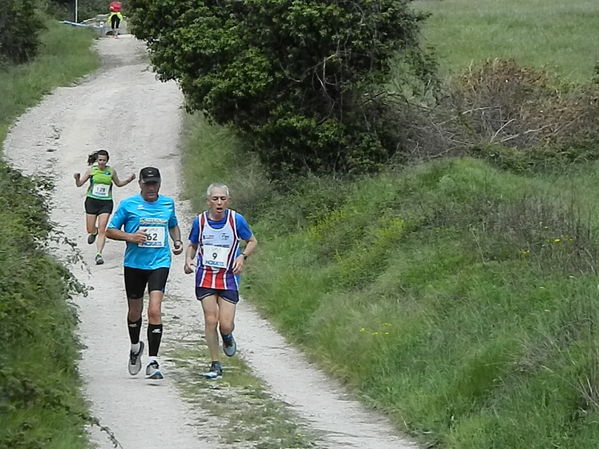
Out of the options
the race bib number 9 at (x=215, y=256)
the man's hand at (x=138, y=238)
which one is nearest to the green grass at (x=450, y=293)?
the race bib number 9 at (x=215, y=256)

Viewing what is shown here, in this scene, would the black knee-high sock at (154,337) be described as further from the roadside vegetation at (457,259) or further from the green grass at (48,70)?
the green grass at (48,70)

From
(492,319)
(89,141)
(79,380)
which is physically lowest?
(89,141)

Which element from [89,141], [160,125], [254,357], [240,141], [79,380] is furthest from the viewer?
[160,125]

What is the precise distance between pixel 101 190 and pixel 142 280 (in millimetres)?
6774

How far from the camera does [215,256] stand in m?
10.9

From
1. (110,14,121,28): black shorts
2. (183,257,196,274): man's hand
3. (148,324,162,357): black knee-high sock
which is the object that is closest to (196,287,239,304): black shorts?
(183,257,196,274): man's hand

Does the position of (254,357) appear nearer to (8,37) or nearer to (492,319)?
(492,319)

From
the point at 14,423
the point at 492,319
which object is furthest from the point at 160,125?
the point at 14,423

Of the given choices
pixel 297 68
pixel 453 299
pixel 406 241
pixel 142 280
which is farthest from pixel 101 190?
pixel 453 299

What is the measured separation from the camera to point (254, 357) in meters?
12.4

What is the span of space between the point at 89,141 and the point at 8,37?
1179cm

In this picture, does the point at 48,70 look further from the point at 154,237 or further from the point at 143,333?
the point at 154,237

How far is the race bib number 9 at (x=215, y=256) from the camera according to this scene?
1084cm

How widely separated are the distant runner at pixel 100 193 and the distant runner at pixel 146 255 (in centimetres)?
645
